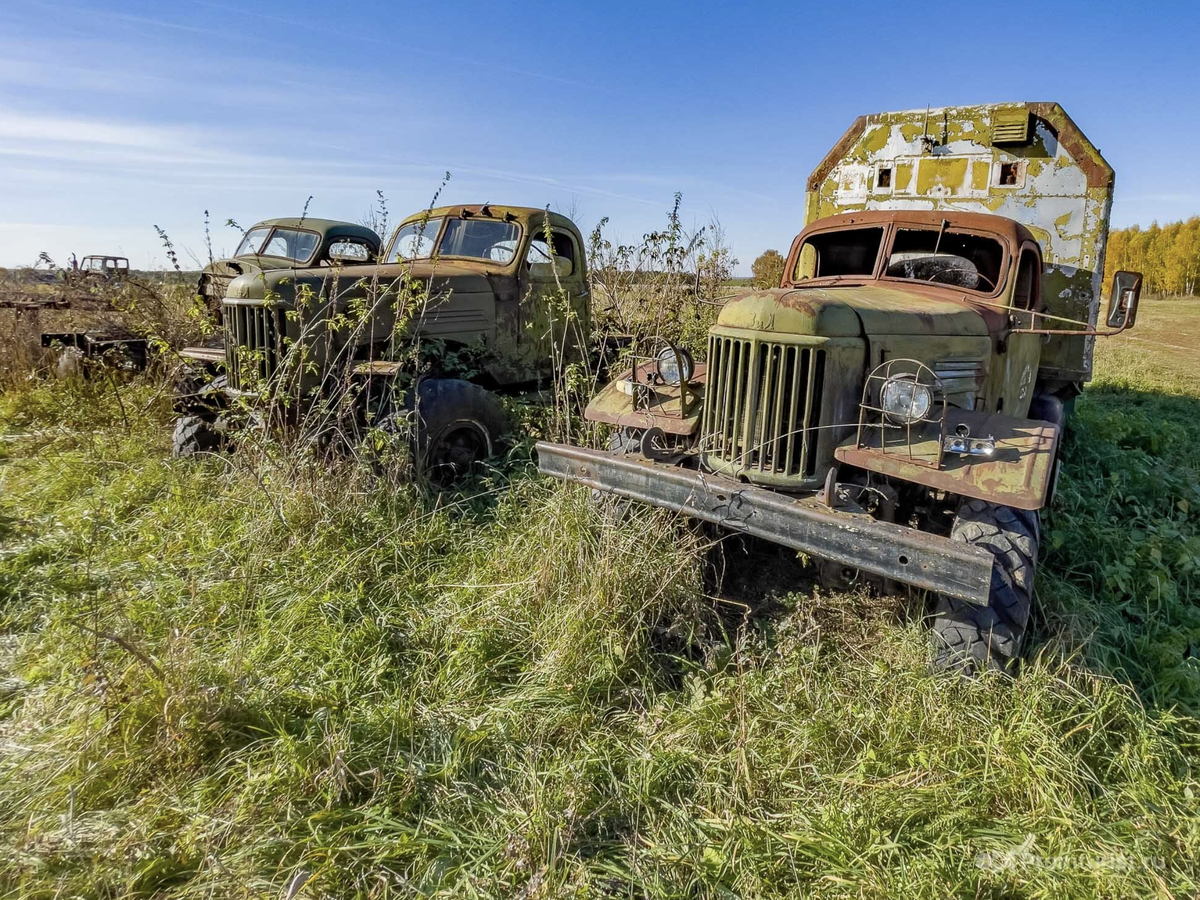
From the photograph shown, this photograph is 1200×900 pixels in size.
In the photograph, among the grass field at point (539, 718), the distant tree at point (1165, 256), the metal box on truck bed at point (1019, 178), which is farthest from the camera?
the distant tree at point (1165, 256)

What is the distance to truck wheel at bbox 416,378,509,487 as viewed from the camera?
5.05 m

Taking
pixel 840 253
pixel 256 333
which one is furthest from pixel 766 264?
pixel 256 333

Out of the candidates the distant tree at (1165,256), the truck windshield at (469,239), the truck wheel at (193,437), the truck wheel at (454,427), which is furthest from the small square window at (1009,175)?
the distant tree at (1165,256)

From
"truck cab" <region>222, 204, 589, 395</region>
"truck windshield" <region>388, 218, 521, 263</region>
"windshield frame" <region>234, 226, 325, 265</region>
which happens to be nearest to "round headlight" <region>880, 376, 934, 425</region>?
"truck cab" <region>222, 204, 589, 395</region>

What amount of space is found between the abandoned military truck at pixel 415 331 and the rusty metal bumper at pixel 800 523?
64.0 inches

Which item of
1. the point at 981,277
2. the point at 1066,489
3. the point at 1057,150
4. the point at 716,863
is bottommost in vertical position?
the point at 716,863

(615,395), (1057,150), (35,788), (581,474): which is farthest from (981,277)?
(35,788)

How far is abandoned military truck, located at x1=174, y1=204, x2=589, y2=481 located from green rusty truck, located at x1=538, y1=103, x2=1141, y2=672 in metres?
1.37

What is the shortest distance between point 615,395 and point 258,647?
2.39 m

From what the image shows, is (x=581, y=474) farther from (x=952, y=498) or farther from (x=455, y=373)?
(x=455, y=373)

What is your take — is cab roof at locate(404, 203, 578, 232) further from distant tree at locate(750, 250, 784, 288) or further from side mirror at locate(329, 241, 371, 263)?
distant tree at locate(750, 250, 784, 288)

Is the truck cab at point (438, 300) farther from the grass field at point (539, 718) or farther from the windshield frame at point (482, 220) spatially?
the grass field at point (539, 718)

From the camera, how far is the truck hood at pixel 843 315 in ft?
10.4

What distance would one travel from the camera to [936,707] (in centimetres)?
279
